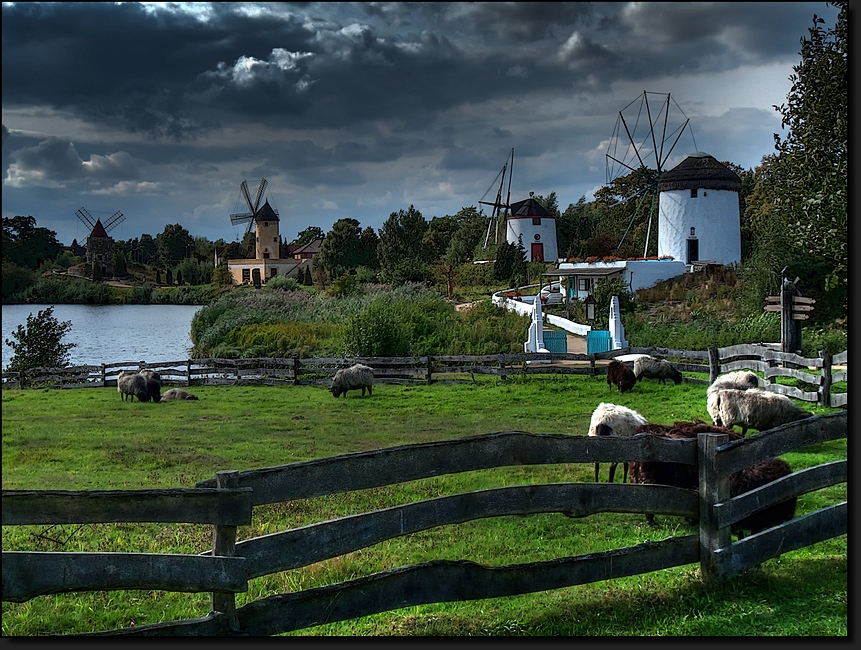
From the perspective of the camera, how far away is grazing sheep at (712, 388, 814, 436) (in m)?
10.7

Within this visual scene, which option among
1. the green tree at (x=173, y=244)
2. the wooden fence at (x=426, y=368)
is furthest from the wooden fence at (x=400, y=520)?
the green tree at (x=173, y=244)

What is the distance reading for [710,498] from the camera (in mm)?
4805

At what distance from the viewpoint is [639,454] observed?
480 centimetres

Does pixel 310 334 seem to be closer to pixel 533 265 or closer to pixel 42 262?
pixel 42 262

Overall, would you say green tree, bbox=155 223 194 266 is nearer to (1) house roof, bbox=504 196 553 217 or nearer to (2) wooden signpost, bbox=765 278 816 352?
(1) house roof, bbox=504 196 553 217

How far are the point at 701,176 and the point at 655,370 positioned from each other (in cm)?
2675

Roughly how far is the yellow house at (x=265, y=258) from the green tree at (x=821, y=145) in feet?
160

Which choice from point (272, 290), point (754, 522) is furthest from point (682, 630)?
point (272, 290)

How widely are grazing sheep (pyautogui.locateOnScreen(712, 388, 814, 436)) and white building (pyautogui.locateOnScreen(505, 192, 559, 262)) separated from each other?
50.7 meters

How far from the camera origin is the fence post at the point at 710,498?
15.7ft

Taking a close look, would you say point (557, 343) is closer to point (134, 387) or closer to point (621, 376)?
point (621, 376)

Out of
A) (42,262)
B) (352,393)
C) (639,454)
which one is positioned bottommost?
(352,393)

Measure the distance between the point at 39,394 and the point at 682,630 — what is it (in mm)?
23134

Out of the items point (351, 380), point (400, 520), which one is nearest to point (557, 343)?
point (351, 380)
